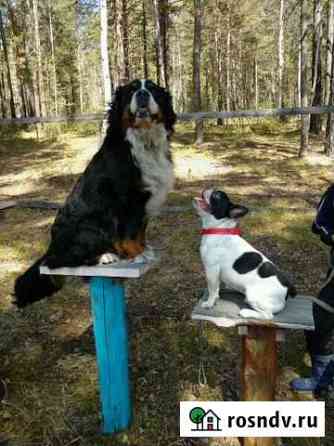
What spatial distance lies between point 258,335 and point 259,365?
0.18 m

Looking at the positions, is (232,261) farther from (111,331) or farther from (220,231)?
(111,331)

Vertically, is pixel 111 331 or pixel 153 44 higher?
pixel 153 44

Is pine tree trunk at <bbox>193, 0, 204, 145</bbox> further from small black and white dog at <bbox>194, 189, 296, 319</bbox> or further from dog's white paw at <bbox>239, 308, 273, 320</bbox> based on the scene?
dog's white paw at <bbox>239, 308, 273, 320</bbox>

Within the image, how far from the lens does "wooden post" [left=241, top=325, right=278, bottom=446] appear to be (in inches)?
89.7

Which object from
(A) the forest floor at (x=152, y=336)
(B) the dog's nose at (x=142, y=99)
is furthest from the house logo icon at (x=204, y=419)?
(B) the dog's nose at (x=142, y=99)

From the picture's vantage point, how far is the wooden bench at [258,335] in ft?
7.23

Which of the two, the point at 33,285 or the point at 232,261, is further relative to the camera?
the point at 33,285

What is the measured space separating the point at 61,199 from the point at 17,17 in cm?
2039

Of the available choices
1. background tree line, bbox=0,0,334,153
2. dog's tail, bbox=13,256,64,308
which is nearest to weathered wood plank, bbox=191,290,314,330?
dog's tail, bbox=13,256,64,308

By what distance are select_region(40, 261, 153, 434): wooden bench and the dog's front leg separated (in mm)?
410

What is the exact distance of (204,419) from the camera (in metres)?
2.30

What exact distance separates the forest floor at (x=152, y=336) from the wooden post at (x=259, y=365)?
55 cm

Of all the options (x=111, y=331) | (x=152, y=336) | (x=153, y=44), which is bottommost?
(x=152, y=336)

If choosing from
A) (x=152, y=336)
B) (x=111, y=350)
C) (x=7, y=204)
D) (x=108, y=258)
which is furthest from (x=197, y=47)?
(x=111, y=350)
